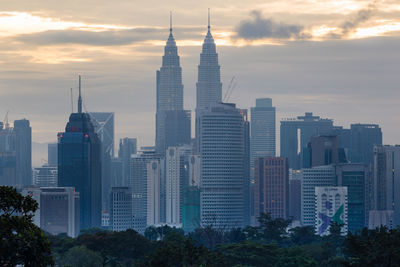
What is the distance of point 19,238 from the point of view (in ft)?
129

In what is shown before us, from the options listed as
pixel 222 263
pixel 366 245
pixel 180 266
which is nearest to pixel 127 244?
pixel 222 263

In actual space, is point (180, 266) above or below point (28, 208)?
below

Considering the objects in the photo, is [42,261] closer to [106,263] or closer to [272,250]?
[106,263]

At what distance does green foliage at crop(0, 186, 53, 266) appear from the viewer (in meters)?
39.2

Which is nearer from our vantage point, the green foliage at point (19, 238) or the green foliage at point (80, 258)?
the green foliage at point (19, 238)

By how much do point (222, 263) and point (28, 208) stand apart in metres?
50.9

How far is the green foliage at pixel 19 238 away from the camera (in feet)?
129

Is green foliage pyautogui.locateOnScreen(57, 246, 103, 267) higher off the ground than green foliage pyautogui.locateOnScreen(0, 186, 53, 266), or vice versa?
green foliage pyautogui.locateOnScreen(0, 186, 53, 266)

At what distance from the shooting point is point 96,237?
143125mm

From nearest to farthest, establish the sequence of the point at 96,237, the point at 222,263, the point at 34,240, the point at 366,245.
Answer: the point at 34,240, the point at 366,245, the point at 222,263, the point at 96,237

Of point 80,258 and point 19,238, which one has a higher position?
point 19,238

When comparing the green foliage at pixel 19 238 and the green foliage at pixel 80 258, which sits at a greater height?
the green foliage at pixel 19 238

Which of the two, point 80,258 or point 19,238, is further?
point 80,258

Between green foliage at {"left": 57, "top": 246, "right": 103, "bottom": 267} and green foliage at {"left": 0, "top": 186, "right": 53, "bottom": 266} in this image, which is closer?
green foliage at {"left": 0, "top": 186, "right": 53, "bottom": 266}
